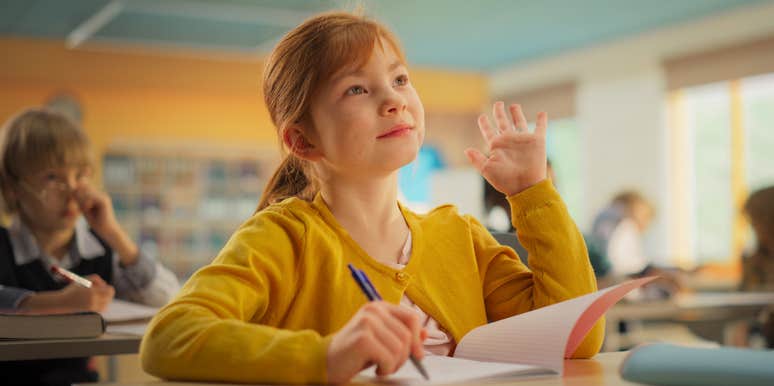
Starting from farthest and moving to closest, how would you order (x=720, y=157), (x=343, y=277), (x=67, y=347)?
(x=720, y=157)
(x=67, y=347)
(x=343, y=277)

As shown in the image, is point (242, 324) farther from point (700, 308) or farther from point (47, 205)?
point (700, 308)

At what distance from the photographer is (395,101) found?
1.12 metres

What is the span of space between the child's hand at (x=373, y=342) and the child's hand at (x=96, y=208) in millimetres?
1444

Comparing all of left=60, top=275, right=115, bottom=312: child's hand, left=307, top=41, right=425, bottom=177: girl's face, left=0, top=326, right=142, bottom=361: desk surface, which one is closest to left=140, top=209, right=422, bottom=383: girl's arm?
left=307, top=41, right=425, bottom=177: girl's face

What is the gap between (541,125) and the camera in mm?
1180

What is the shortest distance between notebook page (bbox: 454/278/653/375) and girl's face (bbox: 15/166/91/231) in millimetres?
1356

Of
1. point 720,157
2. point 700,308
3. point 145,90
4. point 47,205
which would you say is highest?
point 47,205

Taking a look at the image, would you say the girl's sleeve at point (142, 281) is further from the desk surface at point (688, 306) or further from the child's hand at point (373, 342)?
the desk surface at point (688, 306)

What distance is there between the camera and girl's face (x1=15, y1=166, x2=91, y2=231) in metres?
2.13

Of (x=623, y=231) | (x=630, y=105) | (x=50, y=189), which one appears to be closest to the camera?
(x=50, y=189)

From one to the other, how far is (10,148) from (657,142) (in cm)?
712

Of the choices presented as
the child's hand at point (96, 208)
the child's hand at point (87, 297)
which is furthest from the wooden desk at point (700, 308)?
the child's hand at point (87, 297)

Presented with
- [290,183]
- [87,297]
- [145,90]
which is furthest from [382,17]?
[290,183]

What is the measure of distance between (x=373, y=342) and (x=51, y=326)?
90cm
